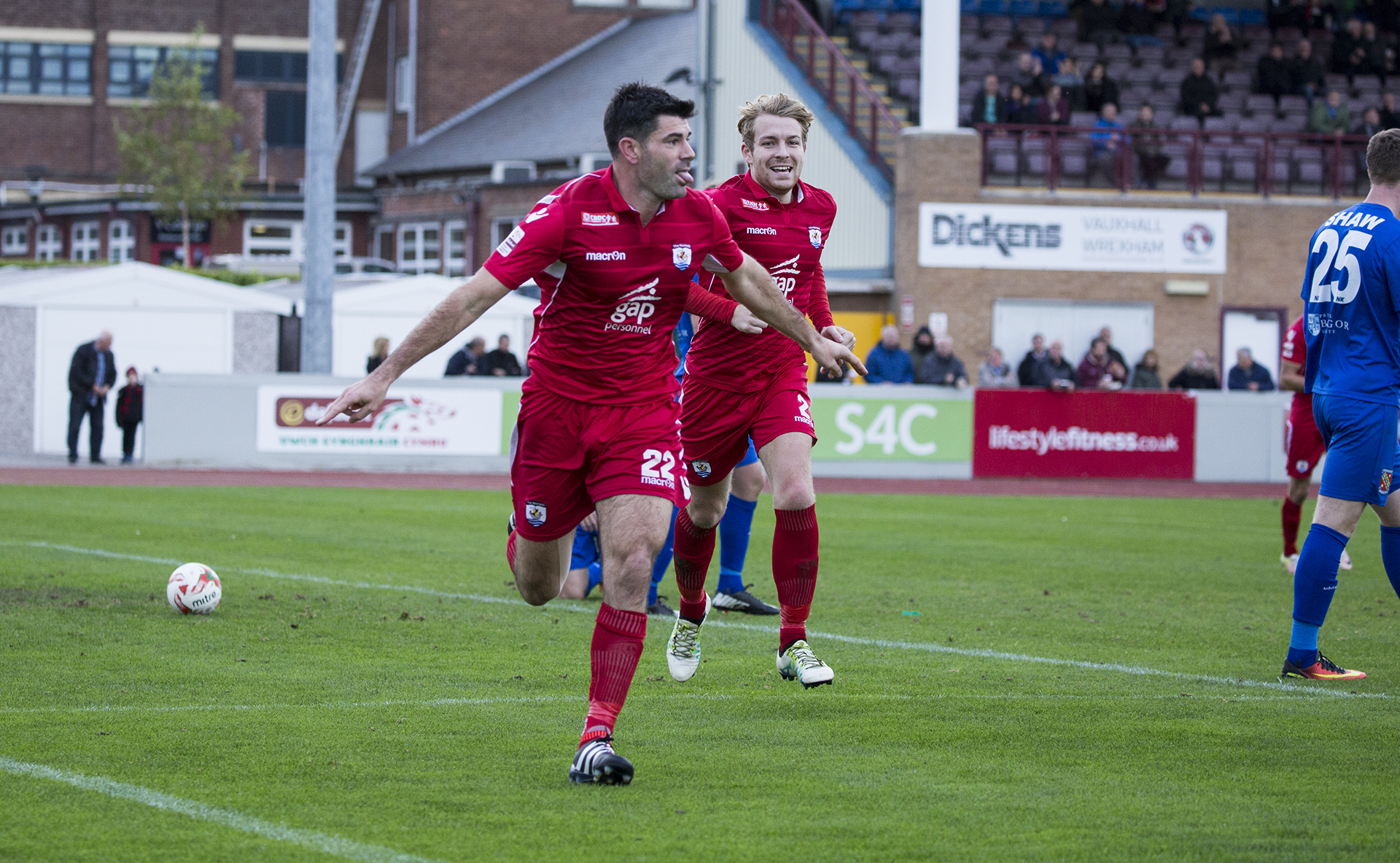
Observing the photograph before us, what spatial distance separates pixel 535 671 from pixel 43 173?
171 ft

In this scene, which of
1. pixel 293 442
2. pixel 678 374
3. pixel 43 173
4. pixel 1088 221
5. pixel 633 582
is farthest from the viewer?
pixel 43 173

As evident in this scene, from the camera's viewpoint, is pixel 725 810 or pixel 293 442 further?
pixel 293 442

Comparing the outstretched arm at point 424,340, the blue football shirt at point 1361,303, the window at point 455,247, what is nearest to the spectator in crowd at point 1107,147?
the window at point 455,247

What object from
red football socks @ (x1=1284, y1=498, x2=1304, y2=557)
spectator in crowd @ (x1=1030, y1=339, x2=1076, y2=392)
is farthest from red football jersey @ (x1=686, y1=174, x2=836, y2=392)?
spectator in crowd @ (x1=1030, y1=339, x2=1076, y2=392)

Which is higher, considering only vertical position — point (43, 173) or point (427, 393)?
point (43, 173)

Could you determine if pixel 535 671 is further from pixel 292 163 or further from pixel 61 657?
pixel 292 163

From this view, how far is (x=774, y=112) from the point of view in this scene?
7.23m

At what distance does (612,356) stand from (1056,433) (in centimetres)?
1849

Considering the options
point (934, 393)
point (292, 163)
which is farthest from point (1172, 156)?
point (292, 163)

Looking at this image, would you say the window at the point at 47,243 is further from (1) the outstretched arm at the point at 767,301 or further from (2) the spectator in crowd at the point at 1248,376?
(1) the outstretched arm at the point at 767,301

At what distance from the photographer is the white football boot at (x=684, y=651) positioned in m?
6.75

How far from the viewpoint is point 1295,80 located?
104 feet

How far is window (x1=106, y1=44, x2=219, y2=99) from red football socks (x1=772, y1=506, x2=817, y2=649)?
52716 mm

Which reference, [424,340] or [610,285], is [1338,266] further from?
[424,340]
